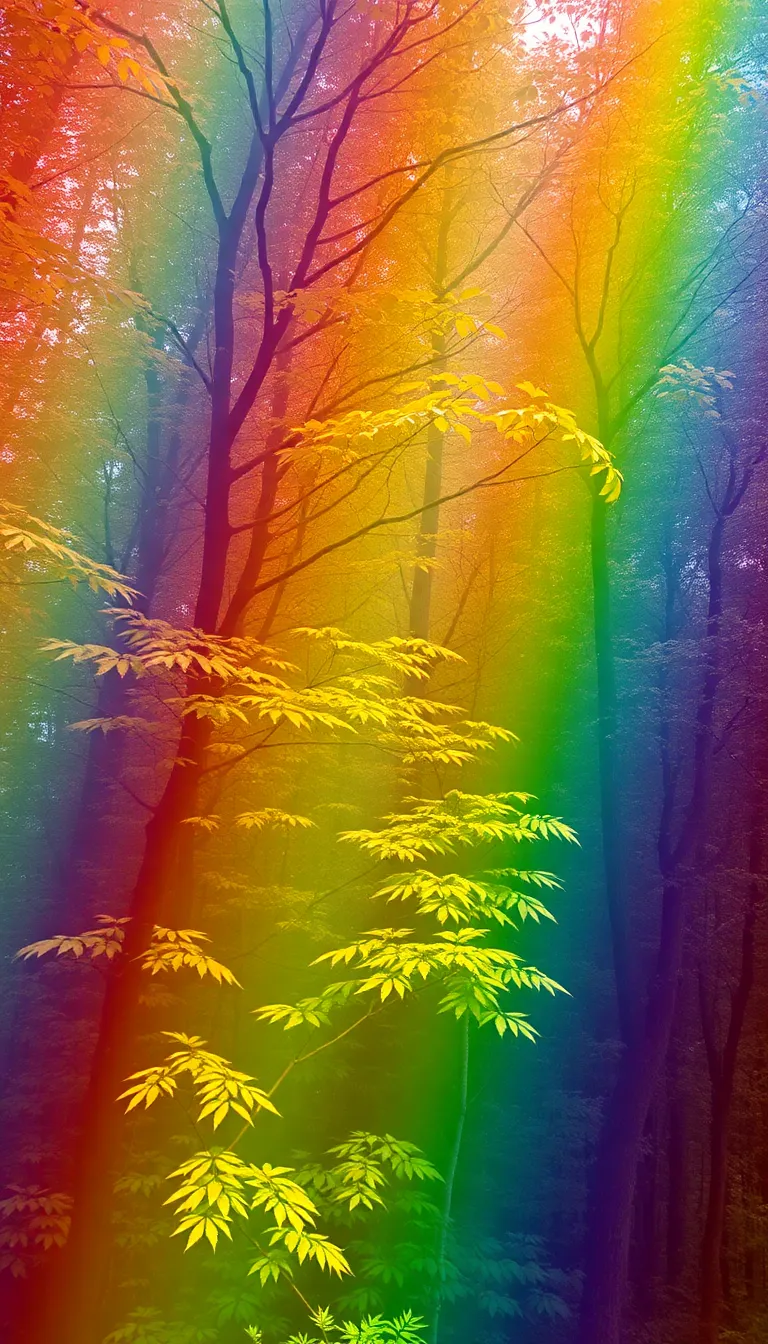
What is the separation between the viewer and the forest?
12.6ft

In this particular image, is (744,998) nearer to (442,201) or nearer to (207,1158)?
(207,1158)

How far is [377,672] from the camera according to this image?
285 inches

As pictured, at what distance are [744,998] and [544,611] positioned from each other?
22.2 feet

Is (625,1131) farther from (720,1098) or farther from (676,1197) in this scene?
(676,1197)

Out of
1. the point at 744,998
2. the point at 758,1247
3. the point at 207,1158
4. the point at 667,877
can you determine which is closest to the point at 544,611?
the point at 667,877

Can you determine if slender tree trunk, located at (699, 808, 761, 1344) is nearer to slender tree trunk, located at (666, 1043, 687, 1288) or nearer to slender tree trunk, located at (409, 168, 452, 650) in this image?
slender tree trunk, located at (666, 1043, 687, 1288)

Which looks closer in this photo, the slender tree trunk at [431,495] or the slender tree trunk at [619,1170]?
the slender tree trunk at [619,1170]

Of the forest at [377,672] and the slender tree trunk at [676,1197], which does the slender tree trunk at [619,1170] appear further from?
the slender tree trunk at [676,1197]

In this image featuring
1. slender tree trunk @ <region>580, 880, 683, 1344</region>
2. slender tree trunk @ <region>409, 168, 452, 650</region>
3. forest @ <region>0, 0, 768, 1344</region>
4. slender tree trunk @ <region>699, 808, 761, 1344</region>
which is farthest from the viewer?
slender tree trunk @ <region>699, 808, 761, 1344</region>

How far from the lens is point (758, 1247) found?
576 inches

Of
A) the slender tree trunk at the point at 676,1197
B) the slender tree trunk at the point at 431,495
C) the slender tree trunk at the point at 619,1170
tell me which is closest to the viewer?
the slender tree trunk at the point at 619,1170

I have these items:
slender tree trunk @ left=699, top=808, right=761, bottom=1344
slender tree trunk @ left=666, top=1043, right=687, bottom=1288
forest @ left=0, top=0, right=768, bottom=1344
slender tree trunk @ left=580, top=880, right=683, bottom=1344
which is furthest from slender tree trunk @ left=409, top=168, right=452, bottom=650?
slender tree trunk @ left=666, top=1043, right=687, bottom=1288


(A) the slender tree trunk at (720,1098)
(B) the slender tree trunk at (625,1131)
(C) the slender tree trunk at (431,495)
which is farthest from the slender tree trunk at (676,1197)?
(C) the slender tree trunk at (431,495)

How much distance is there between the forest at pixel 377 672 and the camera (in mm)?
3854
